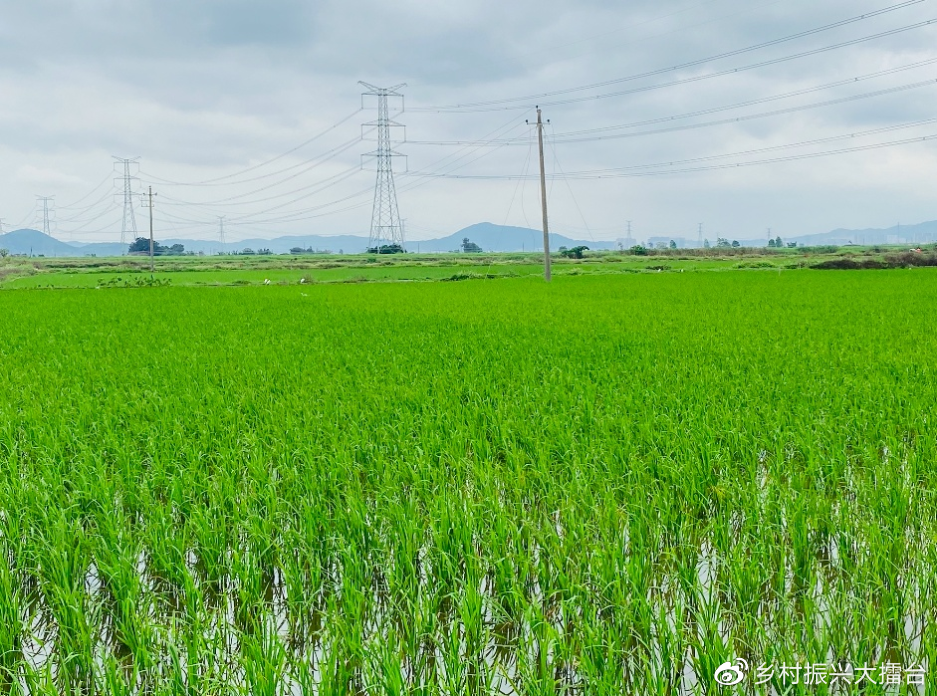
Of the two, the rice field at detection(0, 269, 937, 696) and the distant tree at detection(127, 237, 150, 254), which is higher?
the distant tree at detection(127, 237, 150, 254)

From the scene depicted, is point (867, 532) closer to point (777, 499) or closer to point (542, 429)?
point (777, 499)

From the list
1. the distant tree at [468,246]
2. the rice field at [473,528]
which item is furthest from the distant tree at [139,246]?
the rice field at [473,528]

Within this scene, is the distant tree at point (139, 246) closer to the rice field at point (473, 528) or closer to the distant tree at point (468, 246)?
the distant tree at point (468, 246)

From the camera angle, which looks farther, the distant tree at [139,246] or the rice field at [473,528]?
the distant tree at [139,246]

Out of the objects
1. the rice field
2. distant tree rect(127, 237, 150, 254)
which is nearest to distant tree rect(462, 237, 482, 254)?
distant tree rect(127, 237, 150, 254)

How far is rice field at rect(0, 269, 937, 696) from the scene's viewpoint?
2303 millimetres

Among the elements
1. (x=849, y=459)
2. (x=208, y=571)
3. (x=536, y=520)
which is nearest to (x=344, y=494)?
(x=208, y=571)

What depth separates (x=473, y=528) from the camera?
10.2 feet

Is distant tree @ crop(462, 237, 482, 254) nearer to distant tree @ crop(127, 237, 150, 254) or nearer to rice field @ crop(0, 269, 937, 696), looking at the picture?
distant tree @ crop(127, 237, 150, 254)

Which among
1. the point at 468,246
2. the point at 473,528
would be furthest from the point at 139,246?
the point at 473,528

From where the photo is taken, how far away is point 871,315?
39.9ft

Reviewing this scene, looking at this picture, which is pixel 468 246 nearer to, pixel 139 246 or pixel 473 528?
pixel 139 246

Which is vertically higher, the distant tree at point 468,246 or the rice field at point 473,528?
the distant tree at point 468,246

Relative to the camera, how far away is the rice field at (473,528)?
2.30m
